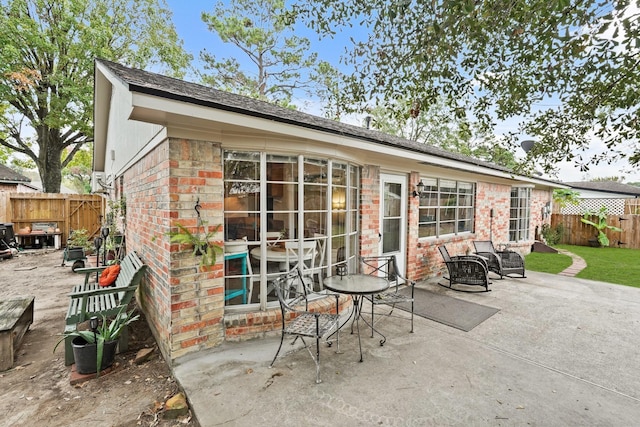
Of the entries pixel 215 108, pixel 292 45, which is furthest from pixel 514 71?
pixel 292 45

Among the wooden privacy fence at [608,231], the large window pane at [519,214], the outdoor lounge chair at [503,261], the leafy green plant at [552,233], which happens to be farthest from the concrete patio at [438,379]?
the wooden privacy fence at [608,231]

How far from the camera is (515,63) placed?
10.6 feet

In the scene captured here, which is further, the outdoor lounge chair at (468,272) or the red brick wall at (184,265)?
the outdoor lounge chair at (468,272)

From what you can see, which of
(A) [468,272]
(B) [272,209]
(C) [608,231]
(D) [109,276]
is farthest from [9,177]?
(C) [608,231]

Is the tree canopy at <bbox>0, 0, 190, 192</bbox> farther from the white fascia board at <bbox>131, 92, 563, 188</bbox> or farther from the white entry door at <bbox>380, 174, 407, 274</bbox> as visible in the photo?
the white entry door at <bbox>380, 174, 407, 274</bbox>

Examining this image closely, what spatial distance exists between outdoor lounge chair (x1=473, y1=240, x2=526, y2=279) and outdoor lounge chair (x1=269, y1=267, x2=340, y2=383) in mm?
4837

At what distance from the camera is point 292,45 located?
49.5 feet

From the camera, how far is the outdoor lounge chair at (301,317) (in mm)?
3049

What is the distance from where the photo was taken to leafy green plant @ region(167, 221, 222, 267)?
10.5ft

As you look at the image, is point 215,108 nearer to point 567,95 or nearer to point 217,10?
point 567,95

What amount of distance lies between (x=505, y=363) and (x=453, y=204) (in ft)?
16.0

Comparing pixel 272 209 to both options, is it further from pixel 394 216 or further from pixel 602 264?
pixel 602 264

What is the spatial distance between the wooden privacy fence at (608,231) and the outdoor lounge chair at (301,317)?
51.1ft

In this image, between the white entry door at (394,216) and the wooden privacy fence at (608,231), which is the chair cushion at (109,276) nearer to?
the white entry door at (394,216)
